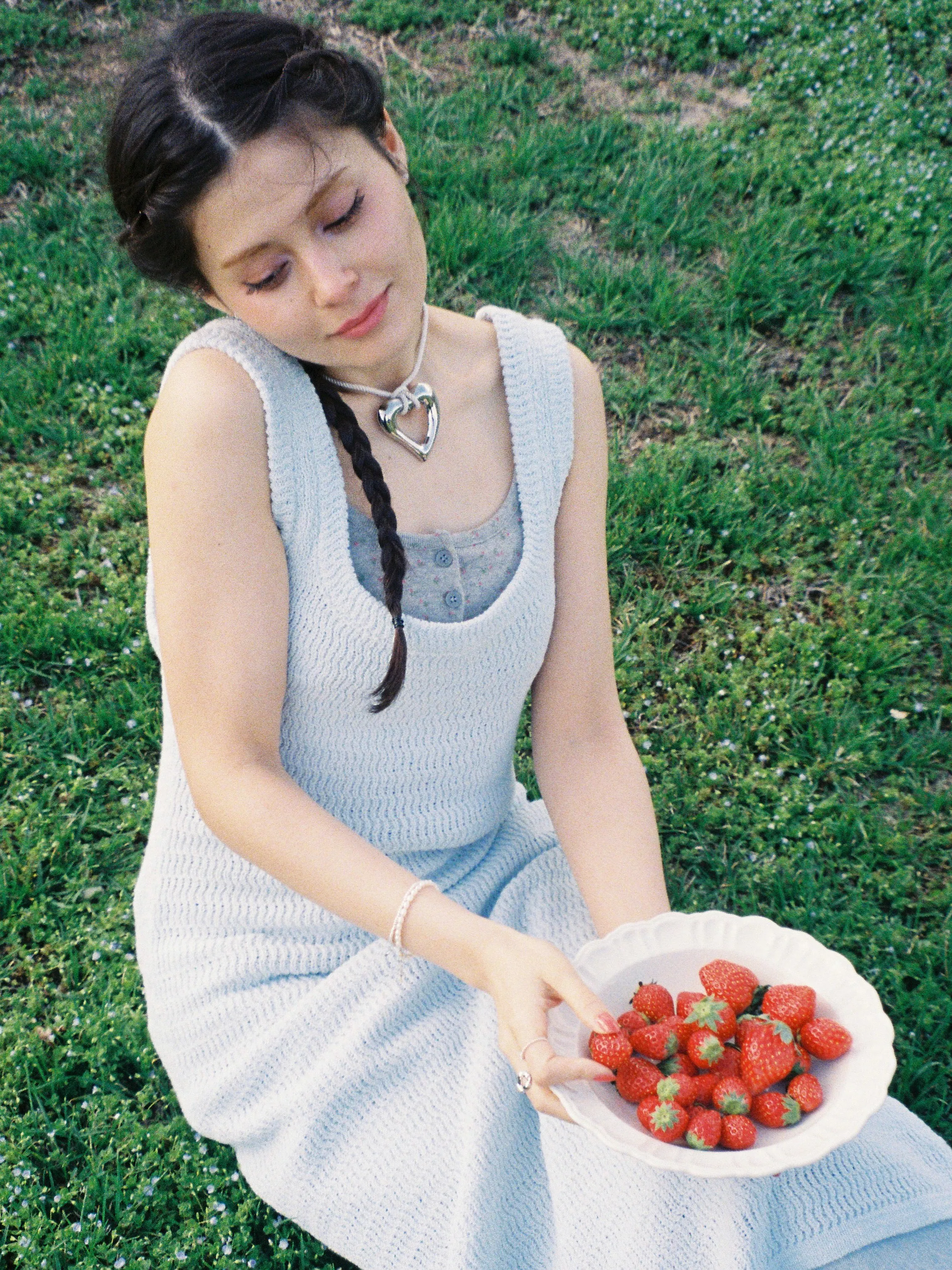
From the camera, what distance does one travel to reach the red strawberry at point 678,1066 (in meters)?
1.58

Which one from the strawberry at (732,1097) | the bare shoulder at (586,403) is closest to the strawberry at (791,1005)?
the strawberry at (732,1097)

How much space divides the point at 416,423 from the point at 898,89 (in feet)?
11.6

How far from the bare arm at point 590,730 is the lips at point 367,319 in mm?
467

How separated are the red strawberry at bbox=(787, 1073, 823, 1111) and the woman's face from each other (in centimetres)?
119

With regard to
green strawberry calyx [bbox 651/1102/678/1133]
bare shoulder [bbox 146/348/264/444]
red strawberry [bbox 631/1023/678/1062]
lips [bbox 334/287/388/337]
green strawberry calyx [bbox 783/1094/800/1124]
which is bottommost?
red strawberry [bbox 631/1023/678/1062]

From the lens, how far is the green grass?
2639 mm

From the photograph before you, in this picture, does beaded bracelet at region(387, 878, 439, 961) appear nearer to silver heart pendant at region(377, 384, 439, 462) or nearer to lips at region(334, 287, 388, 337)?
silver heart pendant at region(377, 384, 439, 462)

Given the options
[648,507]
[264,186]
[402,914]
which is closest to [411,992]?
[402,914]

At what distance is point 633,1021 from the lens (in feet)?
5.30

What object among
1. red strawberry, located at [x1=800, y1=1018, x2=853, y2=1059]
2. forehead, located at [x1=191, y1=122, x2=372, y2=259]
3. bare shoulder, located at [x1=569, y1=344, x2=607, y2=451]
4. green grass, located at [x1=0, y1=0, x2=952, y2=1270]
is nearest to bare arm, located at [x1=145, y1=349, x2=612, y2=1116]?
forehead, located at [x1=191, y1=122, x2=372, y2=259]

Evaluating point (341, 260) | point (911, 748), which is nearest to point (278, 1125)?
point (341, 260)

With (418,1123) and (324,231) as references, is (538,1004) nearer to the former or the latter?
(418,1123)

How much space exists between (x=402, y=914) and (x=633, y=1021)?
1.27ft

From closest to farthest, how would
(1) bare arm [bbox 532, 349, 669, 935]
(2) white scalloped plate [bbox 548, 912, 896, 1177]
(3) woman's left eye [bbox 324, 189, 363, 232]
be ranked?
(2) white scalloped plate [bbox 548, 912, 896, 1177], (3) woman's left eye [bbox 324, 189, 363, 232], (1) bare arm [bbox 532, 349, 669, 935]
